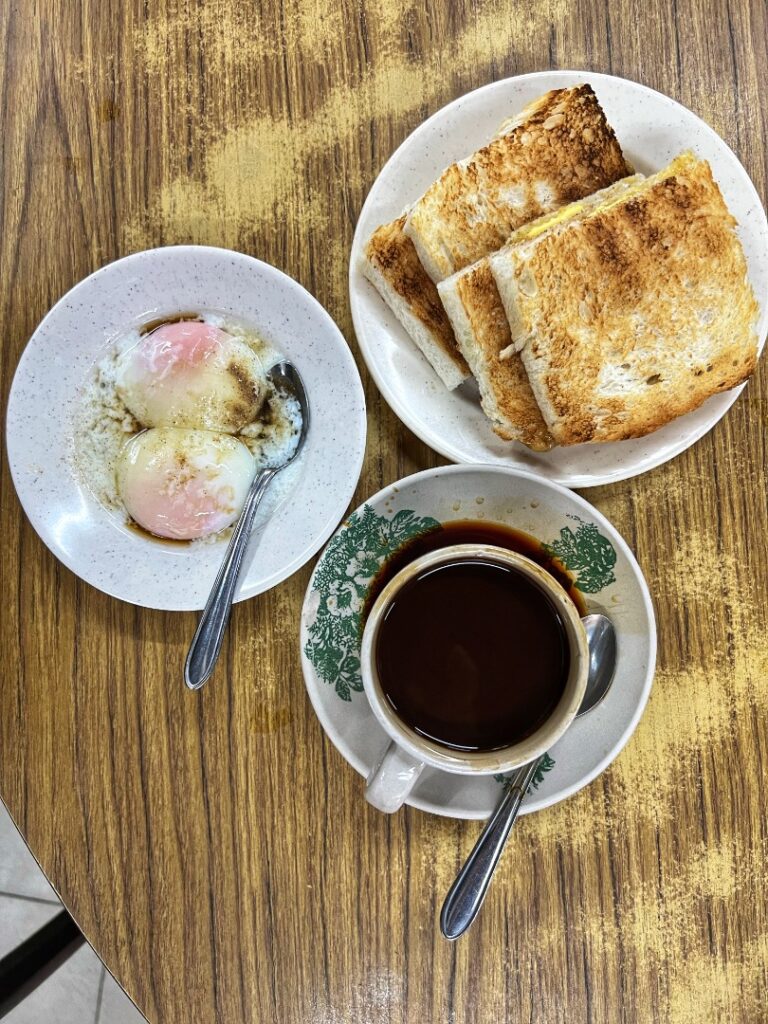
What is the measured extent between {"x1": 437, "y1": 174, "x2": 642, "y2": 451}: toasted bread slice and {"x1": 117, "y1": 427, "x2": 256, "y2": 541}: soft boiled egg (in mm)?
351

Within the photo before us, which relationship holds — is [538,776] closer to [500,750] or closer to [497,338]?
[500,750]

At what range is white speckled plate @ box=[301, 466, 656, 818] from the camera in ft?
3.16

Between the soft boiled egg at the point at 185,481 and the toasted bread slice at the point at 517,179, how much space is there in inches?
15.2

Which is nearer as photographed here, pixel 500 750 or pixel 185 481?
pixel 500 750

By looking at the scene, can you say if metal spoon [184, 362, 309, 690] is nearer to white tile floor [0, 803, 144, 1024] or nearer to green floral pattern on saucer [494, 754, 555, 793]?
green floral pattern on saucer [494, 754, 555, 793]

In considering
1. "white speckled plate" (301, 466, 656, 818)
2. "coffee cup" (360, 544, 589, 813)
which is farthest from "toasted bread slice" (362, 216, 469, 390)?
"coffee cup" (360, 544, 589, 813)

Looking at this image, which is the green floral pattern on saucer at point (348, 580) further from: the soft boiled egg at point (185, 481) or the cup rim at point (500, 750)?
the soft boiled egg at point (185, 481)

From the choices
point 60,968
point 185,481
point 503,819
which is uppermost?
point 185,481

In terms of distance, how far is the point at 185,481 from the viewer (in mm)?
1060

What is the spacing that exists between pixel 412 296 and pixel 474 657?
49 cm

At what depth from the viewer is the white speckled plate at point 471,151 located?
1.04m

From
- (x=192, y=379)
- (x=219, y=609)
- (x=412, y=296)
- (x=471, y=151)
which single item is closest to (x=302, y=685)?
(x=219, y=609)

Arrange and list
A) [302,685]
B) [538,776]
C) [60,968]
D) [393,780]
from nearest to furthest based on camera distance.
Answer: [393,780]
[538,776]
[302,685]
[60,968]

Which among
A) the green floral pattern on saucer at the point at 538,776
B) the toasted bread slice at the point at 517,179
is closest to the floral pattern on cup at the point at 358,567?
the green floral pattern on saucer at the point at 538,776
